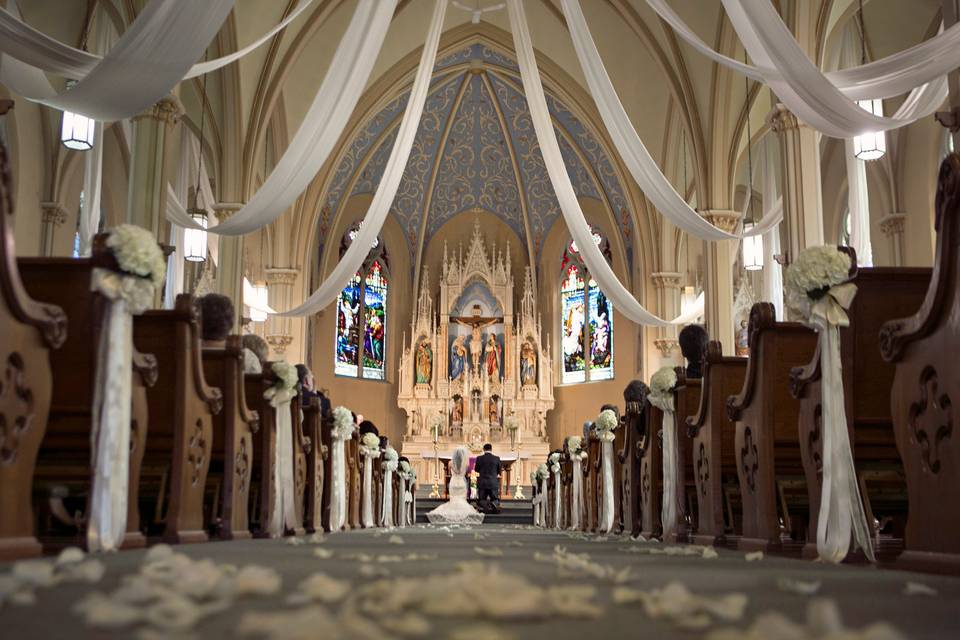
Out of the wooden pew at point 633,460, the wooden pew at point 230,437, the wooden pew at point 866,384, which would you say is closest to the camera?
the wooden pew at point 866,384

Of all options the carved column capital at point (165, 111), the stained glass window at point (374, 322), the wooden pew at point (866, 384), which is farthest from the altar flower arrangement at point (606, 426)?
the stained glass window at point (374, 322)

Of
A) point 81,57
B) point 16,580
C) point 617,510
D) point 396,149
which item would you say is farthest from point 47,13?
point 16,580

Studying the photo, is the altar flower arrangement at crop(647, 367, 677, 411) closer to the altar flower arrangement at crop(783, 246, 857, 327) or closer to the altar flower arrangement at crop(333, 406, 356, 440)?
the altar flower arrangement at crop(783, 246, 857, 327)

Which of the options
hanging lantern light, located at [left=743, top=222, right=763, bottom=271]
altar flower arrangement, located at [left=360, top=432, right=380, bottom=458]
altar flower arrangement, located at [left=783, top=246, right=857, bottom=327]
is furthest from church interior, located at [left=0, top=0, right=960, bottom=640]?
altar flower arrangement, located at [left=360, top=432, right=380, bottom=458]

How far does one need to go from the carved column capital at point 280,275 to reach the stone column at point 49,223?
4.12 meters

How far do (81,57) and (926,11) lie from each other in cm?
1185

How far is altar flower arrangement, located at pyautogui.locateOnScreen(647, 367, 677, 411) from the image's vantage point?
650 centimetres

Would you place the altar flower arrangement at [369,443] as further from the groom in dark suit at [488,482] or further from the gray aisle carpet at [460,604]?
the gray aisle carpet at [460,604]

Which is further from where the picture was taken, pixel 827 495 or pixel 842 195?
pixel 842 195

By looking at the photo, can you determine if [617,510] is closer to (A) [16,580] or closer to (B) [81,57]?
(B) [81,57]

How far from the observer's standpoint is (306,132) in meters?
7.84

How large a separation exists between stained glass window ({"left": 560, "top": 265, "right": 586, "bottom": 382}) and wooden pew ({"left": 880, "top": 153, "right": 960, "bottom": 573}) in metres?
19.3

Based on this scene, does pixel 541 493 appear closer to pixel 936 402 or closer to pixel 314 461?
pixel 314 461

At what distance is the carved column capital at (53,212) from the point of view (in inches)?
597
